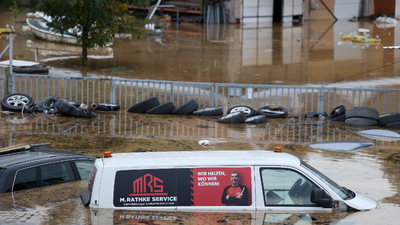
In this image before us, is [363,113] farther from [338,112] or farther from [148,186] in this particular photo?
[148,186]

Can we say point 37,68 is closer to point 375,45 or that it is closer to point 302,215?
point 302,215

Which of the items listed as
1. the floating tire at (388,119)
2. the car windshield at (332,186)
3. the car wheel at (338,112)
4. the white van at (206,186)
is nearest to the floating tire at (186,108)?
the car wheel at (338,112)

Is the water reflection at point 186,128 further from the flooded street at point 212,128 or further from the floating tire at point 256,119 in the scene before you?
the floating tire at point 256,119

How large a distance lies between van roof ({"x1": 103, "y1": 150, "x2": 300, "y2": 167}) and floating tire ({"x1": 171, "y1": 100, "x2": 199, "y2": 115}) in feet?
27.6

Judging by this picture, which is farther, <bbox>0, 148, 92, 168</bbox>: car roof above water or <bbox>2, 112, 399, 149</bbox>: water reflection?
<bbox>2, 112, 399, 149</bbox>: water reflection

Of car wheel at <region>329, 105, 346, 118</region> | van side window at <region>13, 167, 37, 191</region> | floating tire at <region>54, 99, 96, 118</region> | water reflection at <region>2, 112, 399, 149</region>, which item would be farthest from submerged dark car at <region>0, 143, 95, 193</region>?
car wheel at <region>329, 105, 346, 118</region>

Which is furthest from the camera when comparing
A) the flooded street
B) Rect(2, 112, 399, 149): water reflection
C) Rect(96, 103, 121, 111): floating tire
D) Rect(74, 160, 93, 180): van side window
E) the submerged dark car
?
Rect(96, 103, 121, 111): floating tire

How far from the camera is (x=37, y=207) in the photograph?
608cm

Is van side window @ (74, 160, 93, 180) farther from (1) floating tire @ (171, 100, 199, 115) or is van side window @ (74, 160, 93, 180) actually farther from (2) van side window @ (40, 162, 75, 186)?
(1) floating tire @ (171, 100, 199, 115)

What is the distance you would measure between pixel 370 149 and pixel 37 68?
16453 millimetres

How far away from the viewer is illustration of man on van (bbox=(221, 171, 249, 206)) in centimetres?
547

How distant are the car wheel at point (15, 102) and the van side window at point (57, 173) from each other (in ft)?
27.3

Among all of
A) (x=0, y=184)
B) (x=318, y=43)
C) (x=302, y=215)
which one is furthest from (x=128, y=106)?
(x=318, y=43)

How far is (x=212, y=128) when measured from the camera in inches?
518
